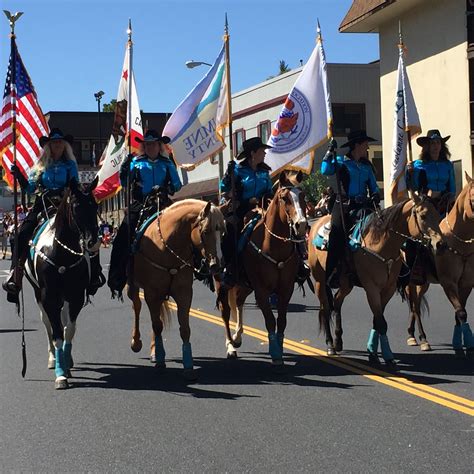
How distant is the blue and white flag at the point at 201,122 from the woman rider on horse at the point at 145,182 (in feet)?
2.79

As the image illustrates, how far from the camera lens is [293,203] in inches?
368

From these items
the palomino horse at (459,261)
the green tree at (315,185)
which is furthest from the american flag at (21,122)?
the green tree at (315,185)

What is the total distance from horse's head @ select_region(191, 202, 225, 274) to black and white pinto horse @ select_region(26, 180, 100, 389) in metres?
1.12

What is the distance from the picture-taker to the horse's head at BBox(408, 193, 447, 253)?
30.2ft

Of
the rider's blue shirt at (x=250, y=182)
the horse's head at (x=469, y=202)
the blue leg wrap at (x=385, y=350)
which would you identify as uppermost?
the rider's blue shirt at (x=250, y=182)

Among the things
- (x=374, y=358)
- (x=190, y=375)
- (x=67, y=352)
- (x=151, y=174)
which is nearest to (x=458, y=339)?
(x=374, y=358)

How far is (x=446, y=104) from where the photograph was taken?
1186 inches

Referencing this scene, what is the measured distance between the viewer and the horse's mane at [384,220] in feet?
31.9

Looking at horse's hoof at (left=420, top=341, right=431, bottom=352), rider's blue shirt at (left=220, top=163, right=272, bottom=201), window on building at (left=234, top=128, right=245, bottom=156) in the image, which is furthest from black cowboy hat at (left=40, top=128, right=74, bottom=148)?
window on building at (left=234, top=128, right=245, bottom=156)

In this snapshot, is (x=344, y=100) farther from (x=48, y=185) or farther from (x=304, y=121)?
(x=48, y=185)

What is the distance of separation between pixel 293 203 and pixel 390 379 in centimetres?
217

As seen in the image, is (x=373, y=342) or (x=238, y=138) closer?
(x=373, y=342)

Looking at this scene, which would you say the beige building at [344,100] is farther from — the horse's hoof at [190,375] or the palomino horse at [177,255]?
the horse's hoof at [190,375]

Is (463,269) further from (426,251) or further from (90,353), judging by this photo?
(90,353)
